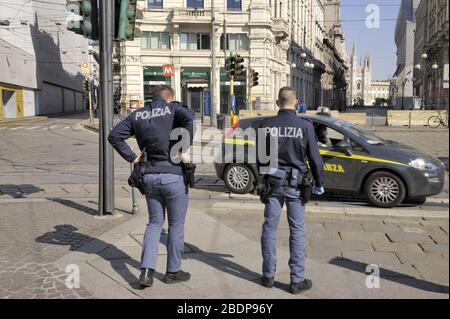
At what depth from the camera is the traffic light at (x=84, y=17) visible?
703 cm

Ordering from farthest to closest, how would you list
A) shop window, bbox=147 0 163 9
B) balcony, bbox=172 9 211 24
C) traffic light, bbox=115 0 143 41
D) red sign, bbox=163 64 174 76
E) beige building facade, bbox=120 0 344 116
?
shop window, bbox=147 0 163 9
beige building facade, bbox=120 0 344 116
balcony, bbox=172 9 211 24
red sign, bbox=163 64 174 76
traffic light, bbox=115 0 143 41

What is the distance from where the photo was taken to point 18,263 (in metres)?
5.04

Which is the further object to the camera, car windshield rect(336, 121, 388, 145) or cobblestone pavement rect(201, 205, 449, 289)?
car windshield rect(336, 121, 388, 145)

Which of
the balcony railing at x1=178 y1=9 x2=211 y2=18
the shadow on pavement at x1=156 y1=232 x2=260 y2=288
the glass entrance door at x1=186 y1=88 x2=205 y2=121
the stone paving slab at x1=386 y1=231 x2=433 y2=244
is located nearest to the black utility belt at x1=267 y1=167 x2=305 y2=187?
the shadow on pavement at x1=156 y1=232 x2=260 y2=288

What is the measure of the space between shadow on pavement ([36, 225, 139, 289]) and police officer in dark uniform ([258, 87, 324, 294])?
1396mm

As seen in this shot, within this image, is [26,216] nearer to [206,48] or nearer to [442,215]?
[442,215]

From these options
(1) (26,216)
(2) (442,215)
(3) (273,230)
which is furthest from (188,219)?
(2) (442,215)

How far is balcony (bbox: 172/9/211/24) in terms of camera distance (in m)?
39.3

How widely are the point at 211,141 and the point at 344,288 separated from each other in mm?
16659

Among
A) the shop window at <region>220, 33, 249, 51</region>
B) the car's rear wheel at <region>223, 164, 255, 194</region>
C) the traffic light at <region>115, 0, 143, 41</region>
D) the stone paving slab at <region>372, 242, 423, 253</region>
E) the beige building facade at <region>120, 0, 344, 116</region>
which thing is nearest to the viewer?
the stone paving slab at <region>372, 242, 423, 253</region>

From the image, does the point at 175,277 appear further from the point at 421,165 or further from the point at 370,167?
the point at 421,165

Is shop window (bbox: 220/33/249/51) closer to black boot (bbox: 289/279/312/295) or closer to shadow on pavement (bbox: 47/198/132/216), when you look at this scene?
shadow on pavement (bbox: 47/198/132/216)

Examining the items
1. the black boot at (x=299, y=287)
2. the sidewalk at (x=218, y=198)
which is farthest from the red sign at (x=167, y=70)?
the black boot at (x=299, y=287)

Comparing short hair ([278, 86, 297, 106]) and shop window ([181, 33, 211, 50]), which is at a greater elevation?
shop window ([181, 33, 211, 50])
